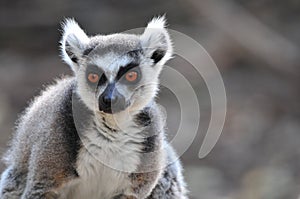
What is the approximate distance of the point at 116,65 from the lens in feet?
17.2

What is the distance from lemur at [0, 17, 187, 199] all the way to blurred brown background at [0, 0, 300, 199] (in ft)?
12.5

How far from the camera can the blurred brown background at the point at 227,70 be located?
10.3 meters

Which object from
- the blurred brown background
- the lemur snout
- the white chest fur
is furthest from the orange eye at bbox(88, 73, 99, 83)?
the blurred brown background

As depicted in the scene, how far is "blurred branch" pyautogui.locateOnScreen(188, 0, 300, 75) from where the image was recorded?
41.5 ft

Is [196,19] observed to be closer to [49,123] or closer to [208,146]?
[208,146]

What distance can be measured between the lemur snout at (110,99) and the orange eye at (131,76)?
0.71 feet

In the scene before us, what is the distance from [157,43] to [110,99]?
2.86 ft

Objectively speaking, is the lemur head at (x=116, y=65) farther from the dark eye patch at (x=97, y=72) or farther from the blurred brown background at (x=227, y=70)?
the blurred brown background at (x=227, y=70)

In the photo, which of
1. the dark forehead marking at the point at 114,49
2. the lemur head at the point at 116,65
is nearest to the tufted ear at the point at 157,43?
the lemur head at the point at 116,65

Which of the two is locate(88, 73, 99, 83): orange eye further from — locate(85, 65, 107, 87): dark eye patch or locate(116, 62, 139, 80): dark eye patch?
locate(116, 62, 139, 80): dark eye patch

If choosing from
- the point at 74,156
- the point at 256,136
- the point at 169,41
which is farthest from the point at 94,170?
the point at 256,136

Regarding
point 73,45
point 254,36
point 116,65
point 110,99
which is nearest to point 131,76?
point 116,65

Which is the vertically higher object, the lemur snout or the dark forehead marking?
the dark forehead marking

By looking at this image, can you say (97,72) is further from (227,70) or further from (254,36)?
(227,70)
